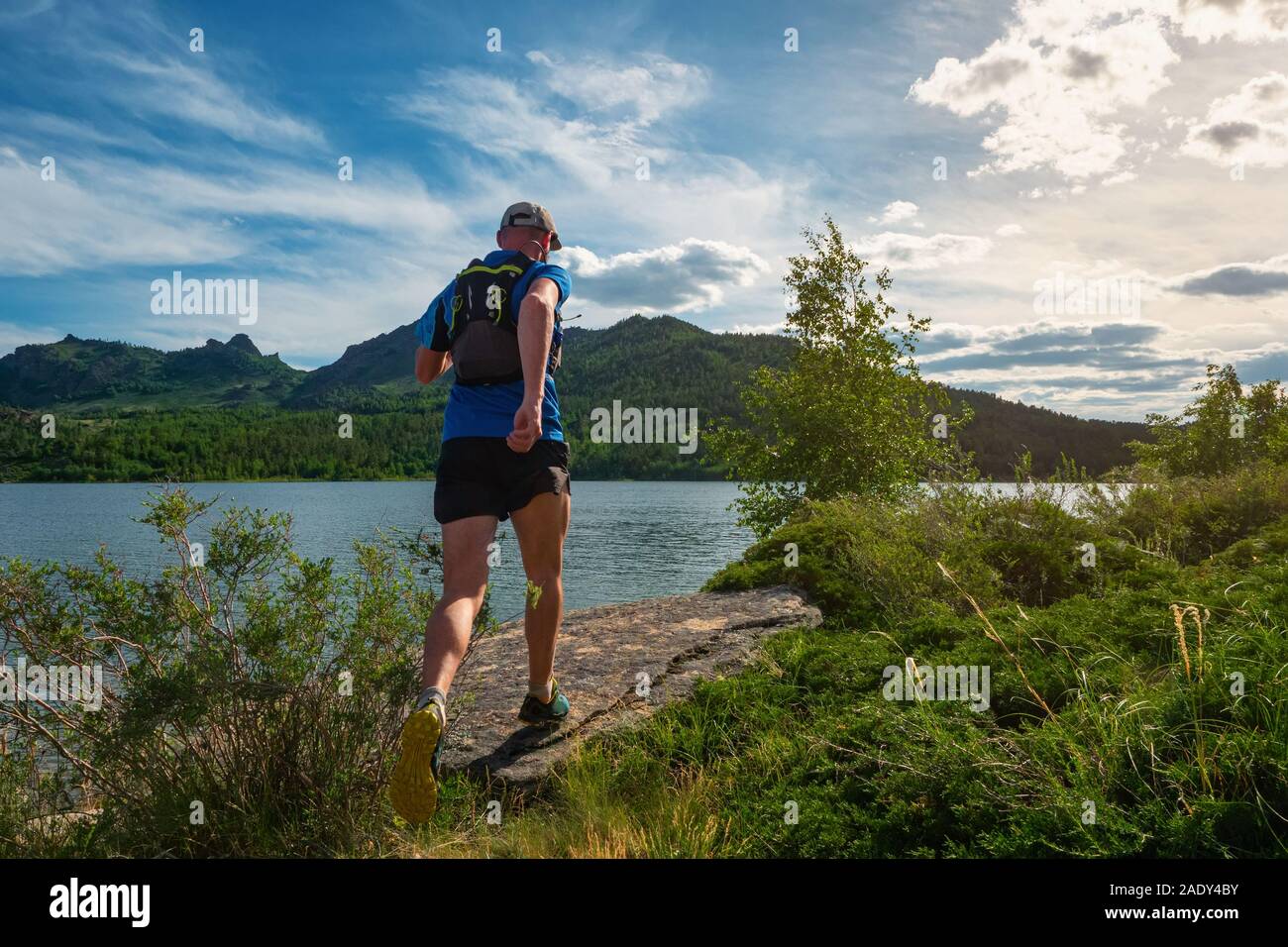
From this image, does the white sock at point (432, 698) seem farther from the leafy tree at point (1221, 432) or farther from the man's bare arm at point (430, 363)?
the leafy tree at point (1221, 432)

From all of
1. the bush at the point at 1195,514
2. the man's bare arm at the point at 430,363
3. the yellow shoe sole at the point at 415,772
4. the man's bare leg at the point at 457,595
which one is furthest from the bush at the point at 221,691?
the bush at the point at 1195,514

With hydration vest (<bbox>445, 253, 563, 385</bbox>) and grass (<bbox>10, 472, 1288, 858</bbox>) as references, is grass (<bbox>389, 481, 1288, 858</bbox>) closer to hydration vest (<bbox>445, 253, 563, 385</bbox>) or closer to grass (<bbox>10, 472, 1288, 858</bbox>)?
grass (<bbox>10, 472, 1288, 858</bbox>)

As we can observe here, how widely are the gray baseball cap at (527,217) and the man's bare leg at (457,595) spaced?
63.2 inches

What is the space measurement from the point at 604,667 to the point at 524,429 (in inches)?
122

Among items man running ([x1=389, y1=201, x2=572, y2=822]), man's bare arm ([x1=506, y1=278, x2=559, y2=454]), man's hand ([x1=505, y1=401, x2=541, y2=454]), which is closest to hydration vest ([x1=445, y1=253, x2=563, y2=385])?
man running ([x1=389, y1=201, x2=572, y2=822])

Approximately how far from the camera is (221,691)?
3631 mm

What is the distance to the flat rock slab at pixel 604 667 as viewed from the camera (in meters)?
4.79

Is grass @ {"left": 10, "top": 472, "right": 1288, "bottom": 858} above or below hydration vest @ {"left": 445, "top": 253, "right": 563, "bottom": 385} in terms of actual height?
below

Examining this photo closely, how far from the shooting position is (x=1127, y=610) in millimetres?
6258

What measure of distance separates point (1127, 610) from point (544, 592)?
4796 millimetres

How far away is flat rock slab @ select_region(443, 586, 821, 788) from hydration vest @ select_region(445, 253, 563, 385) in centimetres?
177

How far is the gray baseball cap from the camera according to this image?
4.25 metres
